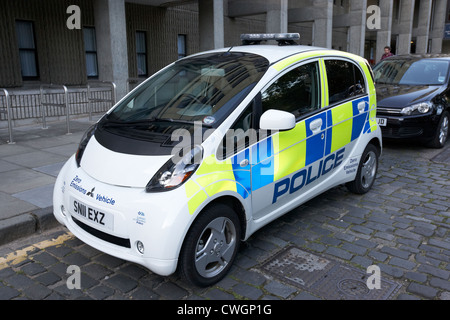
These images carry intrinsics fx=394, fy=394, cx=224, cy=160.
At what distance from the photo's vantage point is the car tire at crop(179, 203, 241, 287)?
9.21 feet

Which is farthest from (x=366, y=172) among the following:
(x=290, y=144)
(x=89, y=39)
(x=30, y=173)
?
(x=89, y=39)

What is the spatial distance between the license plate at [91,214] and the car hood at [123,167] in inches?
9.0

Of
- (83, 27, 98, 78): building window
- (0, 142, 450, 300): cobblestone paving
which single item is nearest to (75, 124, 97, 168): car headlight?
(0, 142, 450, 300): cobblestone paving

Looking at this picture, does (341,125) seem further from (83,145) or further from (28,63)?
(28,63)

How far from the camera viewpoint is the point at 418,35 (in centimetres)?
3403

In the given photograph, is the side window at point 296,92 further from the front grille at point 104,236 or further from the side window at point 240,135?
the front grille at point 104,236

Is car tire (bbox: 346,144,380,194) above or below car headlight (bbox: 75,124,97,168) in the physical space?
below

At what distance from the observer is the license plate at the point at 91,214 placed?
2.85 m

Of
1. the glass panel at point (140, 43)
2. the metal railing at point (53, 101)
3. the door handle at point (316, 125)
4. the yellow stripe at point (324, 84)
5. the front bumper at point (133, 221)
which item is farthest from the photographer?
the glass panel at point (140, 43)

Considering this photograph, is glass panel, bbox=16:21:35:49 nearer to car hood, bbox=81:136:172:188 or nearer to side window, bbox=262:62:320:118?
car hood, bbox=81:136:172:188

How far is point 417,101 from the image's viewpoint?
7305 millimetres

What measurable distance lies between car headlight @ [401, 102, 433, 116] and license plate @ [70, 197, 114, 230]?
6.12 meters

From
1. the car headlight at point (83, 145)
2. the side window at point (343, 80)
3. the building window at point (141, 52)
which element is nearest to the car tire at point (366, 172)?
the side window at point (343, 80)

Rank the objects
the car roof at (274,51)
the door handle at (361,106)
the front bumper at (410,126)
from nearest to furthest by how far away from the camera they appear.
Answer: the car roof at (274,51) < the door handle at (361,106) < the front bumper at (410,126)
